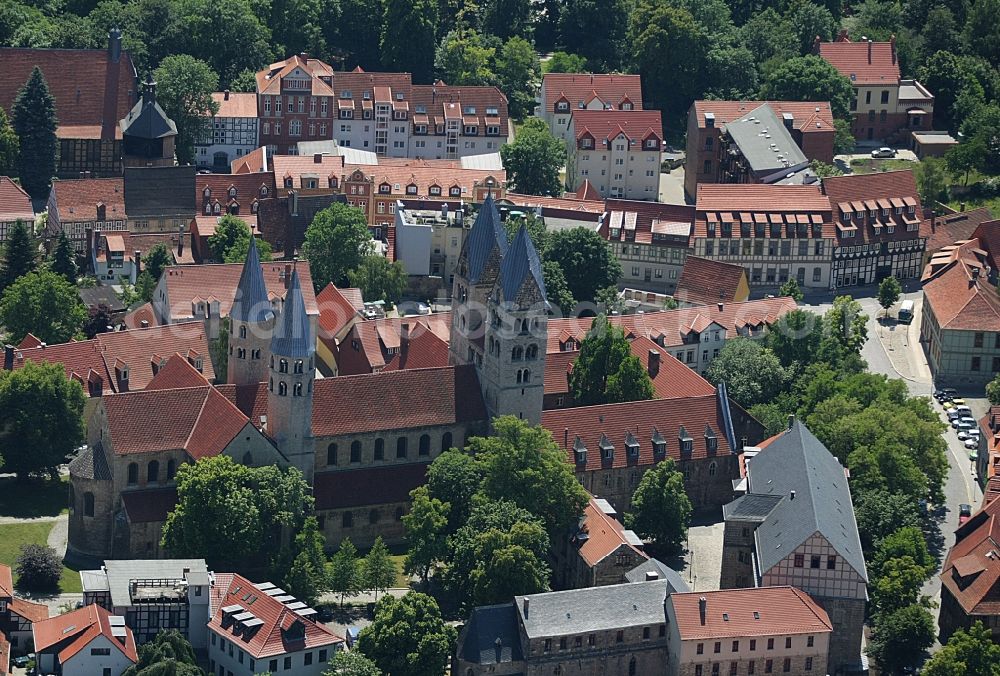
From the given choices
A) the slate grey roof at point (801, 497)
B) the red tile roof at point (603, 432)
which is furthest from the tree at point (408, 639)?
the red tile roof at point (603, 432)

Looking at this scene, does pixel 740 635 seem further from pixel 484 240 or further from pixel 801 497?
pixel 484 240

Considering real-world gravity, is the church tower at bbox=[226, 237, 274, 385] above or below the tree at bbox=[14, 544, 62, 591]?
above

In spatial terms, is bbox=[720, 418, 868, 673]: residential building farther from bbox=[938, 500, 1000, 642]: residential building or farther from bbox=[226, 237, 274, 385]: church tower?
bbox=[226, 237, 274, 385]: church tower

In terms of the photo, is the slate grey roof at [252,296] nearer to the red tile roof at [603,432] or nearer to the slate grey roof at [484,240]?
the slate grey roof at [484,240]

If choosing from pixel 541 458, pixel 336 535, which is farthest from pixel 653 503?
pixel 336 535

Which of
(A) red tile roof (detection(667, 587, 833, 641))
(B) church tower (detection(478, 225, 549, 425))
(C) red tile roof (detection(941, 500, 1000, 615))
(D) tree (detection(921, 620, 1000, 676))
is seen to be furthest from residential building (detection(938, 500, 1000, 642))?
(B) church tower (detection(478, 225, 549, 425))

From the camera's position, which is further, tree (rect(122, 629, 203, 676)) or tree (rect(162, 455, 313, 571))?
tree (rect(162, 455, 313, 571))

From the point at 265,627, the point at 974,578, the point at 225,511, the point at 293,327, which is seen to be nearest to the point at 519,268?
the point at 293,327
